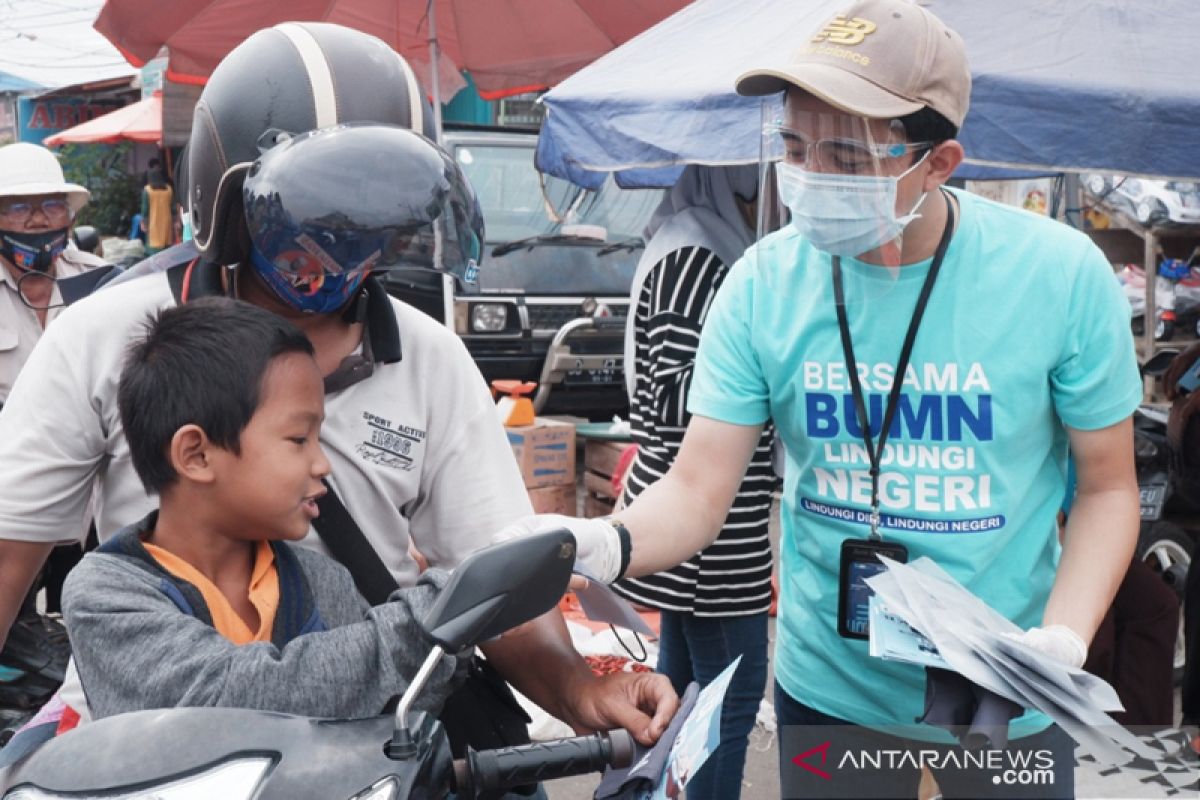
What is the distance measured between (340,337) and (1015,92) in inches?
99.6

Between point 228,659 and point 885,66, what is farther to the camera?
point 885,66

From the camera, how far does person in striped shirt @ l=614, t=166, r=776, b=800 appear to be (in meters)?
3.53

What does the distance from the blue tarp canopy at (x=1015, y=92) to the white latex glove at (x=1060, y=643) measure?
2222mm

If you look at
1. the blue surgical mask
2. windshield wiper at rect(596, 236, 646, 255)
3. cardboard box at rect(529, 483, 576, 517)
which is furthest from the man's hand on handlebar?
windshield wiper at rect(596, 236, 646, 255)

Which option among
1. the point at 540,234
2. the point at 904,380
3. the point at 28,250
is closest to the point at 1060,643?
the point at 904,380

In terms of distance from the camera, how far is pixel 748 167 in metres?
4.17

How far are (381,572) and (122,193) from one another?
24.2 meters

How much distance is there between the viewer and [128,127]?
18.1 meters

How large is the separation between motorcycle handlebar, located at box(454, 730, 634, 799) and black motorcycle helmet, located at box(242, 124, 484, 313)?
0.74 meters

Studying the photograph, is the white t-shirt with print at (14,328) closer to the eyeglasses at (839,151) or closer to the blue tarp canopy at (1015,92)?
the blue tarp canopy at (1015,92)

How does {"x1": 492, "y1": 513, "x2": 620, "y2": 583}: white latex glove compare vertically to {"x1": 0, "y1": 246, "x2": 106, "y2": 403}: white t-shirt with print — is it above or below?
above
